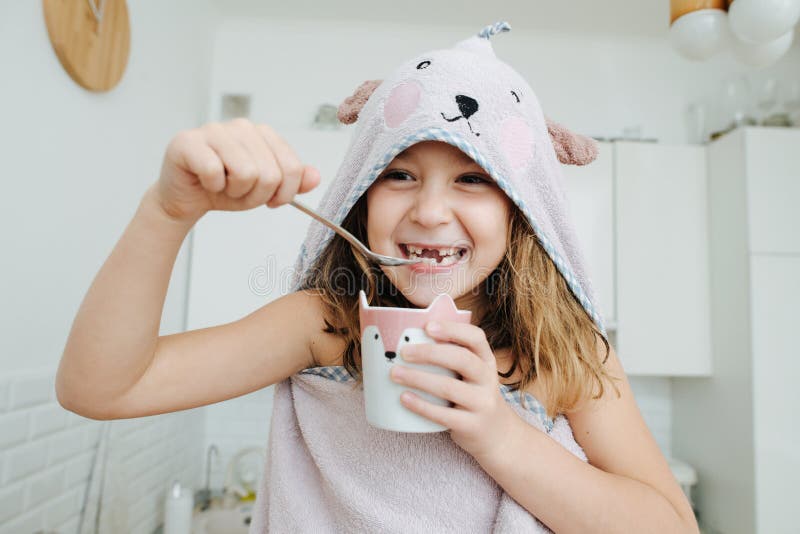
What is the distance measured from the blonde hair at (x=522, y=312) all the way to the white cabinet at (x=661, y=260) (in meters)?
1.31

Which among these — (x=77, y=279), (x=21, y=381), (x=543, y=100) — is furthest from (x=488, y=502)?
(x=543, y=100)

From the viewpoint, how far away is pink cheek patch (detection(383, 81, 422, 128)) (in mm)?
694

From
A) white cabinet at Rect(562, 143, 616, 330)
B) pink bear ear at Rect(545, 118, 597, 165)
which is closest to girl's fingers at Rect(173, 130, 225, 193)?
pink bear ear at Rect(545, 118, 597, 165)

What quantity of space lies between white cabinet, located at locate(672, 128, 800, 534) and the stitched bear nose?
1.55 meters

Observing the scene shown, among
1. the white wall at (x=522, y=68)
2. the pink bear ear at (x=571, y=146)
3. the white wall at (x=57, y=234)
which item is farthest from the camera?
the white wall at (x=522, y=68)

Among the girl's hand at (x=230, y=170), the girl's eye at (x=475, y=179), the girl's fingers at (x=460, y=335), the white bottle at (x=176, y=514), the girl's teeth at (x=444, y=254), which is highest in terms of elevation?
the girl's eye at (x=475, y=179)

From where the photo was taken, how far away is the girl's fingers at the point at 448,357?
48cm

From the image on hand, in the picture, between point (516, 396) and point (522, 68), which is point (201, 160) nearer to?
point (516, 396)

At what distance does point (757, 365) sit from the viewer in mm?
1758

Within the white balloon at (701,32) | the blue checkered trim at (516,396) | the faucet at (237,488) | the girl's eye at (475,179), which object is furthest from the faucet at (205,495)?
the white balloon at (701,32)

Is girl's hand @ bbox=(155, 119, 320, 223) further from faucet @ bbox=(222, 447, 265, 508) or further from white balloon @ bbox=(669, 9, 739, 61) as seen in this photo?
faucet @ bbox=(222, 447, 265, 508)

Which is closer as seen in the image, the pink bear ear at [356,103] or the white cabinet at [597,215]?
the pink bear ear at [356,103]

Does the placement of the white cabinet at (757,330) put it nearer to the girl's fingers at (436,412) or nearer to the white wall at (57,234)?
the girl's fingers at (436,412)

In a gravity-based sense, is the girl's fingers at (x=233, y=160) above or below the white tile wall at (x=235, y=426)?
above
